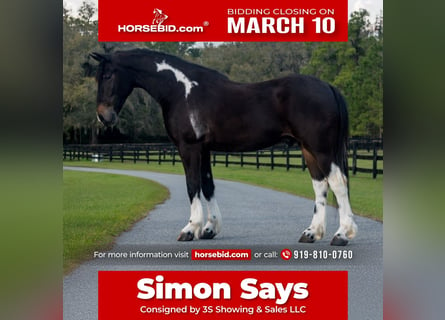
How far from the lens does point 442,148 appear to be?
4.10m

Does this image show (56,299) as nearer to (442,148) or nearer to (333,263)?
(333,263)

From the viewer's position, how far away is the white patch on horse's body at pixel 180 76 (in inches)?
232

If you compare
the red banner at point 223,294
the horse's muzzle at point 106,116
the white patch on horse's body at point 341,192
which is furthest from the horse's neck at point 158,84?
the red banner at point 223,294

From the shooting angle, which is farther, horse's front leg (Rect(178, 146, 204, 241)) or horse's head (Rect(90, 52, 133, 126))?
horse's front leg (Rect(178, 146, 204, 241))

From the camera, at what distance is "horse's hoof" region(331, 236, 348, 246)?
5.22 meters

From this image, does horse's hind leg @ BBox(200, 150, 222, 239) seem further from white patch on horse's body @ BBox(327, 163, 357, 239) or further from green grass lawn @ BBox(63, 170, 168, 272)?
white patch on horse's body @ BBox(327, 163, 357, 239)

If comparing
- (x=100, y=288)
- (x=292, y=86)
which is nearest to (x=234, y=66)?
(x=292, y=86)

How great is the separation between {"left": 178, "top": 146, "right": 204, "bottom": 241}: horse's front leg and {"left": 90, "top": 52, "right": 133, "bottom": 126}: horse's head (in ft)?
2.49

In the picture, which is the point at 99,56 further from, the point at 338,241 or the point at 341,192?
the point at 338,241

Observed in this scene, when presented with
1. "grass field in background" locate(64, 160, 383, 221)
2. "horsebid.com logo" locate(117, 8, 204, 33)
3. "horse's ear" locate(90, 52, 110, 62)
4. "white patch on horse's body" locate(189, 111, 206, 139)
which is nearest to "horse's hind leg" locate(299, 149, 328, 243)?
"grass field in background" locate(64, 160, 383, 221)

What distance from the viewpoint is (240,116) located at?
5590 millimetres

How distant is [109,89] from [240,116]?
4.02ft

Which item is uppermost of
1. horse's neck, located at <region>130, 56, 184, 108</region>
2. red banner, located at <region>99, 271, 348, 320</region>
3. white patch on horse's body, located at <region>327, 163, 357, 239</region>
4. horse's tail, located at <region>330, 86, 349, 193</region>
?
horse's neck, located at <region>130, 56, 184, 108</region>

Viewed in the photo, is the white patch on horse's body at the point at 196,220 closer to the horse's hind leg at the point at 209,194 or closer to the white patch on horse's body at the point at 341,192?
the horse's hind leg at the point at 209,194
